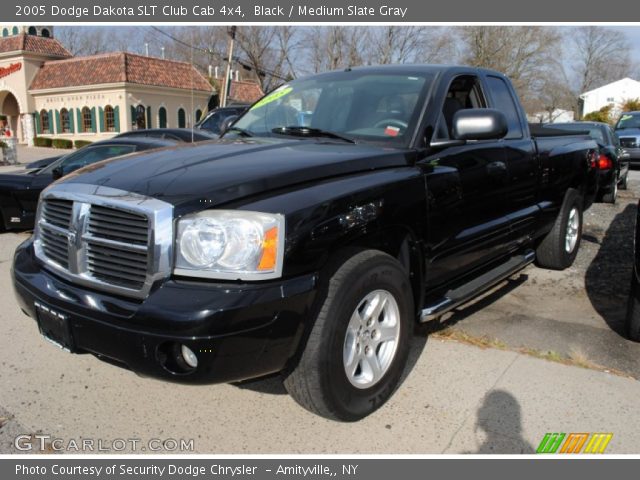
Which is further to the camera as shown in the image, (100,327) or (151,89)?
(151,89)

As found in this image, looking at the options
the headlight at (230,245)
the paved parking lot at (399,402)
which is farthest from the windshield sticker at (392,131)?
the paved parking lot at (399,402)

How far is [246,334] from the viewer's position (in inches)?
90.9

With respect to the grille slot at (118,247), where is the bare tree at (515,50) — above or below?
above

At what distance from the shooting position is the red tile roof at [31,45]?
118 ft

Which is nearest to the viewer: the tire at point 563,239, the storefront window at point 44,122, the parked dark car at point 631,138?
the tire at point 563,239

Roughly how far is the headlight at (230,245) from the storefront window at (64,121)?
37.4 m

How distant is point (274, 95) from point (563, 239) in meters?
3.23

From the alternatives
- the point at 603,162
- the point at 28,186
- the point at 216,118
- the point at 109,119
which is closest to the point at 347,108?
the point at 603,162

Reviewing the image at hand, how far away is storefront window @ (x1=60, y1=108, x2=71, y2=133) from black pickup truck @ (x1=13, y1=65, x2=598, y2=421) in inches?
1414

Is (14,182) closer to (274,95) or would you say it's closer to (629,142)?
(274,95)

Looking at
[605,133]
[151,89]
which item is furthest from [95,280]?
[151,89]

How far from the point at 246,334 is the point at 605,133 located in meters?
11.6

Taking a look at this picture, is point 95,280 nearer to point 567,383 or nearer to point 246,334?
point 246,334
